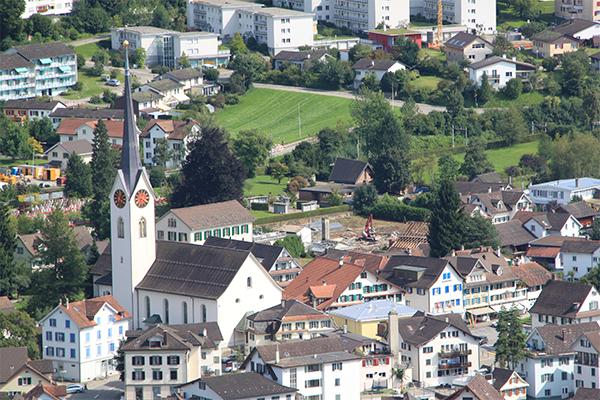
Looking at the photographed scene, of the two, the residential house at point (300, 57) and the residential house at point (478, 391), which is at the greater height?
the residential house at point (300, 57)

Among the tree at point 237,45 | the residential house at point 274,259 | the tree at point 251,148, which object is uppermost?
the tree at point 237,45

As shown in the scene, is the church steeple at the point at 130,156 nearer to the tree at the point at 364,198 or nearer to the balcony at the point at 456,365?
the balcony at the point at 456,365

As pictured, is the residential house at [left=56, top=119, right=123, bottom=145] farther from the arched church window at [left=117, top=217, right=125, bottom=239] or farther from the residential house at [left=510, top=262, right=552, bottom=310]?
the residential house at [left=510, top=262, right=552, bottom=310]

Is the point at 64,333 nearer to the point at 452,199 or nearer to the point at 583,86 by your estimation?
the point at 452,199

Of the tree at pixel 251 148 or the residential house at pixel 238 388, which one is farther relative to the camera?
the tree at pixel 251 148

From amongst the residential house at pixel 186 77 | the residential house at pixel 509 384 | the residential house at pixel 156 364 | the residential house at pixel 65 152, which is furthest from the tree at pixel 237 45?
the residential house at pixel 509 384

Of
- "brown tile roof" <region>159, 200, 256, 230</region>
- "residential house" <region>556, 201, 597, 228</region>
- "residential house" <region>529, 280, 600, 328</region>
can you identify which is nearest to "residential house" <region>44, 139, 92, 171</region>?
"brown tile roof" <region>159, 200, 256, 230</region>
